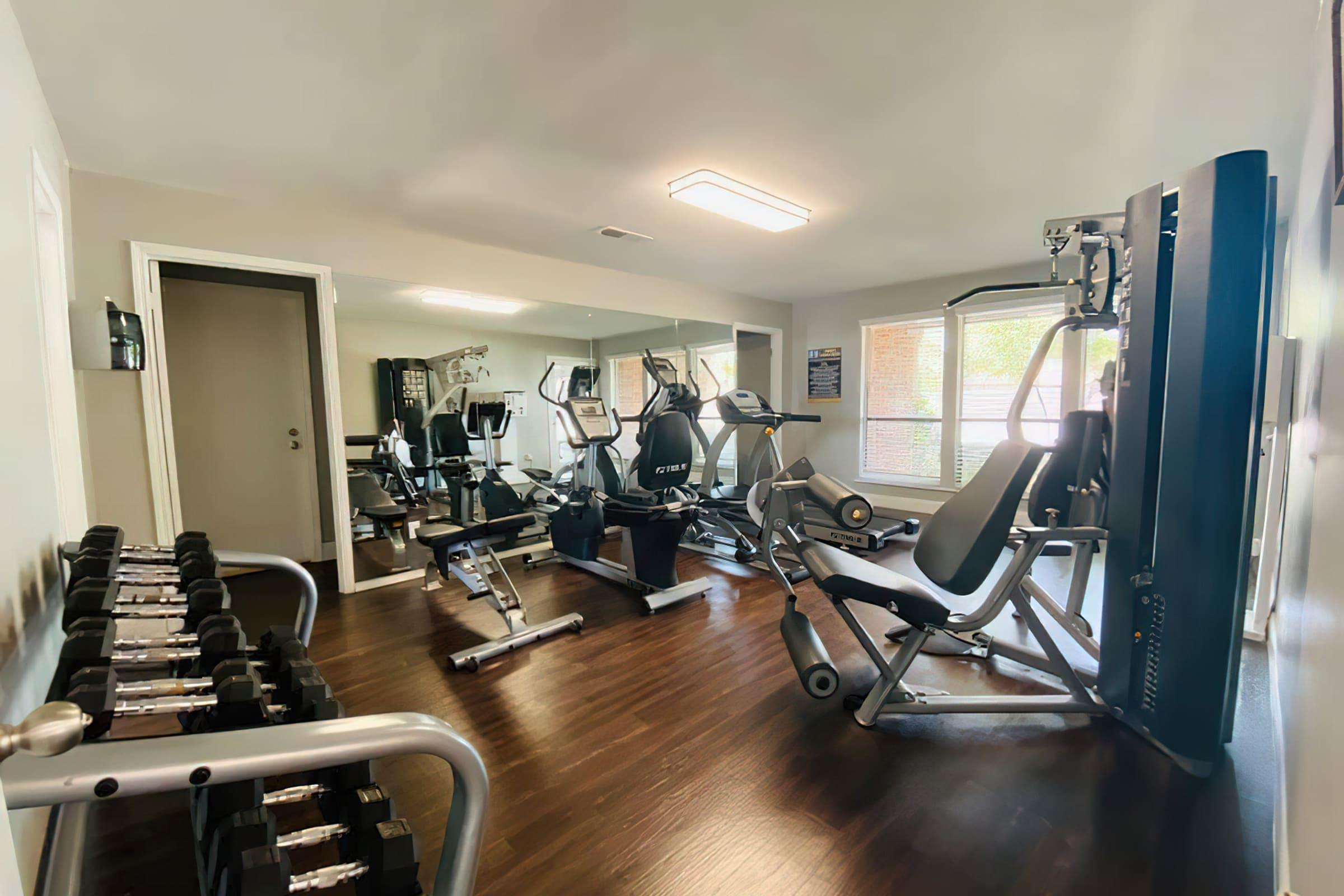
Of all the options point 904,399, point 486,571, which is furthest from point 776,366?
point 486,571

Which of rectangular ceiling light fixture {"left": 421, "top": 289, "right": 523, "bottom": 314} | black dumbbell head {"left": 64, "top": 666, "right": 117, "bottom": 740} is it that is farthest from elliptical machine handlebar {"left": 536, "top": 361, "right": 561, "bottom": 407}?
black dumbbell head {"left": 64, "top": 666, "right": 117, "bottom": 740}

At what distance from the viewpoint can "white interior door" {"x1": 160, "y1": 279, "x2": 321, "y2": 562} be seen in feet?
12.6

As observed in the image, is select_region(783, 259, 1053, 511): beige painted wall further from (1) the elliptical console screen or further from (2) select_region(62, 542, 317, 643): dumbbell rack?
(2) select_region(62, 542, 317, 643): dumbbell rack

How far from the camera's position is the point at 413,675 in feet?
8.14

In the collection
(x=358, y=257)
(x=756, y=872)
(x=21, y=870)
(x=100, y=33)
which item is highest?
(x=100, y=33)

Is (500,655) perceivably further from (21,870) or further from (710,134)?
(710,134)

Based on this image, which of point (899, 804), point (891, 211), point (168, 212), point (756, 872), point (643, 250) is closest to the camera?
point (756, 872)

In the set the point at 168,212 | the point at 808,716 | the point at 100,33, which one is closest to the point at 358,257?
the point at 168,212

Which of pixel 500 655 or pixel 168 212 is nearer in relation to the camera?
pixel 500 655

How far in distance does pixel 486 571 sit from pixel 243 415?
265cm

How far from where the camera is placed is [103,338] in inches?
89.4

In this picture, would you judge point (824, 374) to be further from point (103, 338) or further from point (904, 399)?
point (103, 338)

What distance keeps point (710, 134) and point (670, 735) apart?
2.51 m

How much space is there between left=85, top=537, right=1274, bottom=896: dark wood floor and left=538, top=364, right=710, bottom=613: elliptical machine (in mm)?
753
